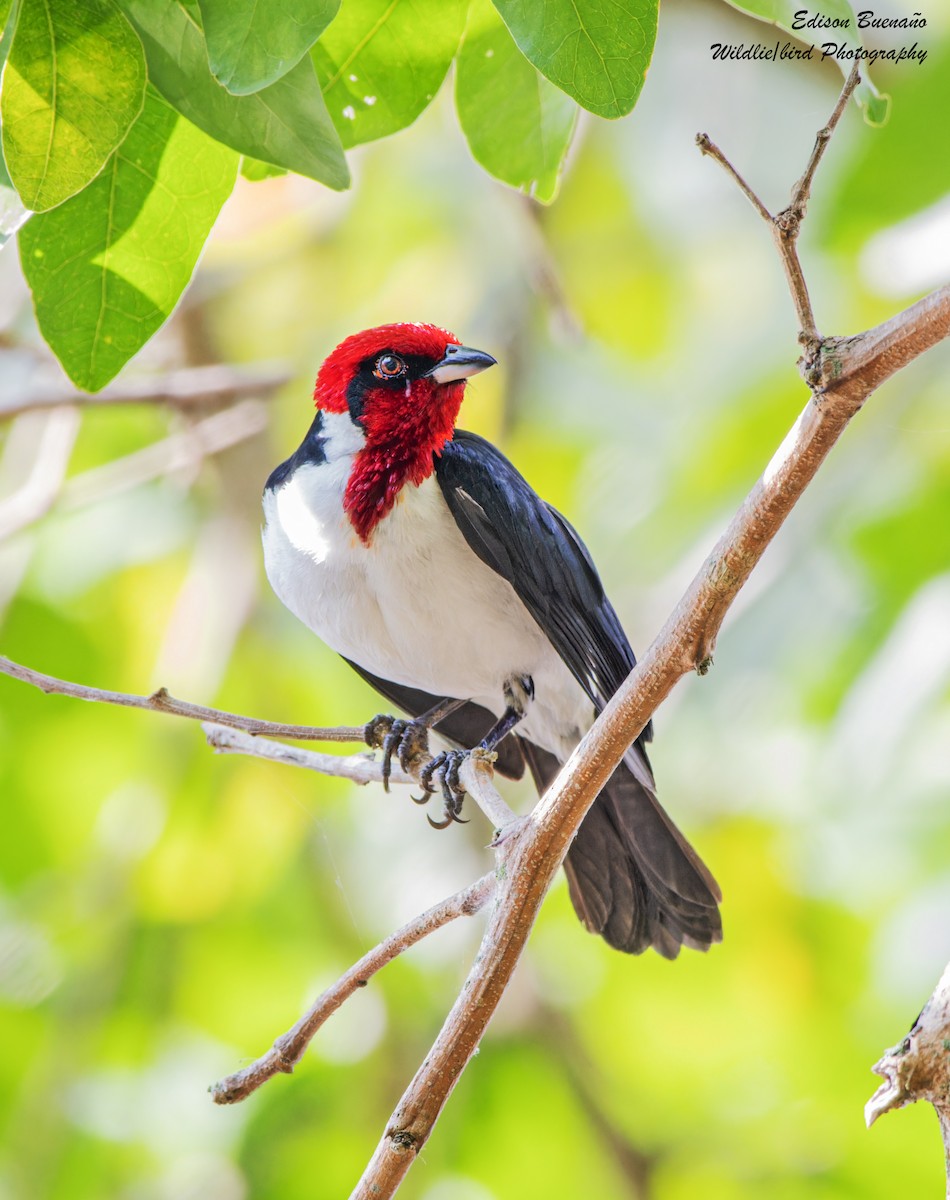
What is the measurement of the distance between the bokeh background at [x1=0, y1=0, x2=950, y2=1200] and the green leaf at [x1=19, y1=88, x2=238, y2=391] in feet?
7.05

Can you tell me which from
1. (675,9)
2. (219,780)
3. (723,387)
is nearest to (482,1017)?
(675,9)

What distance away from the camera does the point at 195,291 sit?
18.7ft

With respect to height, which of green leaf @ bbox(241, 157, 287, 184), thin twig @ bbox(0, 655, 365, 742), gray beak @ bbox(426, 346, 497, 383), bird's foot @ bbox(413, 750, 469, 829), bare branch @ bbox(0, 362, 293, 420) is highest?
bare branch @ bbox(0, 362, 293, 420)

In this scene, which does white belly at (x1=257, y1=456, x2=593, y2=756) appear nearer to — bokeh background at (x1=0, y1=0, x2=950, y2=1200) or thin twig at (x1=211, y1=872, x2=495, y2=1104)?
bokeh background at (x1=0, y1=0, x2=950, y2=1200)

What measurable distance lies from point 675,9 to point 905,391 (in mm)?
1507

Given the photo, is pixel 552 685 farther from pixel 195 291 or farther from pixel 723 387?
pixel 195 291

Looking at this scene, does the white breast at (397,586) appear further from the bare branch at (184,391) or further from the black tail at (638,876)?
the bare branch at (184,391)

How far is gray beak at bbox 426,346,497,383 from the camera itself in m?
3.54

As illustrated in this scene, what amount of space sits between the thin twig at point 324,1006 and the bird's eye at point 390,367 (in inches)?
73.0

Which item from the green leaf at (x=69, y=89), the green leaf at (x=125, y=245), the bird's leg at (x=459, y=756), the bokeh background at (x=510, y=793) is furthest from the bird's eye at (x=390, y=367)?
the green leaf at (x=69, y=89)

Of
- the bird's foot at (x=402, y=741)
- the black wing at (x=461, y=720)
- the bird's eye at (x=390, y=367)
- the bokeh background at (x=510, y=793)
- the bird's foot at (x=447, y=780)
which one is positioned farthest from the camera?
the bokeh background at (x=510, y=793)

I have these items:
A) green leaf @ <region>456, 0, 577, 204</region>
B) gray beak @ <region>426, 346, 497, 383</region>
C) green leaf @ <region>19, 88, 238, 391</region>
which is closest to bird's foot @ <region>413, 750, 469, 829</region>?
gray beak @ <region>426, 346, 497, 383</region>

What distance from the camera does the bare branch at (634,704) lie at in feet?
5.67

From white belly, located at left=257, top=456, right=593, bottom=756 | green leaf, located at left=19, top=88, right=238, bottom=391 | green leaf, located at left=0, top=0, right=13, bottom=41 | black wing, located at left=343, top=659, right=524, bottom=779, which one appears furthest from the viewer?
black wing, located at left=343, top=659, right=524, bottom=779
